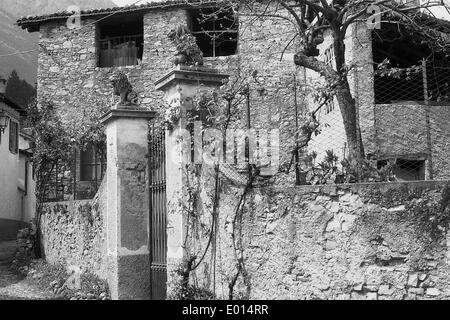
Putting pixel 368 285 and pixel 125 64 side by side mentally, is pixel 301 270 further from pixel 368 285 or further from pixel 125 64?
pixel 125 64

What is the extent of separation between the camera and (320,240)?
17.8 feet

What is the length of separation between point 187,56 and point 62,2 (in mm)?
34882

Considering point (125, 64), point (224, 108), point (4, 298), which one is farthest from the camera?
point (125, 64)

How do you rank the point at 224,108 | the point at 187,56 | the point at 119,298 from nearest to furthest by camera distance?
the point at 224,108 → the point at 187,56 → the point at 119,298

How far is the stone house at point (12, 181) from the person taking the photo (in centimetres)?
1995

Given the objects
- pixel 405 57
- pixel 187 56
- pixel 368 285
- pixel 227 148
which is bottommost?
pixel 368 285

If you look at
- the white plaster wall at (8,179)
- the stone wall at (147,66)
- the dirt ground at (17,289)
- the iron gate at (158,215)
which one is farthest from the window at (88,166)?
the iron gate at (158,215)

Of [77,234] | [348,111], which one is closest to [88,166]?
[77,234]

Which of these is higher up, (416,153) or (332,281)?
(416,153)

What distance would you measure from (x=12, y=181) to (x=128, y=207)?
14921mm

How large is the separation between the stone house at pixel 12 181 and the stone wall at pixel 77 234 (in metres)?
7.69

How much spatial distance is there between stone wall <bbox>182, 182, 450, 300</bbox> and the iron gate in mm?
1521

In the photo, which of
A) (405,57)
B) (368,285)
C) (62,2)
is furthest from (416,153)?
(62,2)

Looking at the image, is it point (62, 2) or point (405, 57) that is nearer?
point (405, 57)
